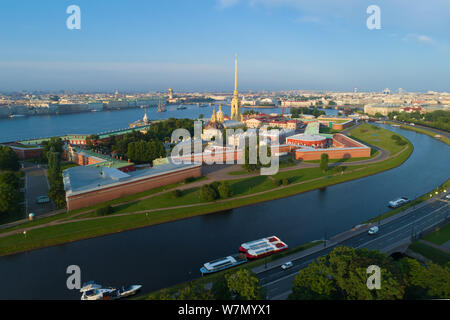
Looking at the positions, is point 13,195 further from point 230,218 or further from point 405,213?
point 405,213

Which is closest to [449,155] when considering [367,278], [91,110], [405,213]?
[405,213]

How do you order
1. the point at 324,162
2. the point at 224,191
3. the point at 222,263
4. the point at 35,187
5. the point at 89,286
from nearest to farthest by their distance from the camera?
the point at 89,286
the point at 222,263
the point at 224,191
the point at 35,187
the point at 324,162

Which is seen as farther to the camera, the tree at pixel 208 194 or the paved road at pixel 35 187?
the tree at pixel 208 194

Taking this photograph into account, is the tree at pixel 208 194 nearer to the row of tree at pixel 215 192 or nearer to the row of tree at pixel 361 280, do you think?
the row of tree at pixel 215 192

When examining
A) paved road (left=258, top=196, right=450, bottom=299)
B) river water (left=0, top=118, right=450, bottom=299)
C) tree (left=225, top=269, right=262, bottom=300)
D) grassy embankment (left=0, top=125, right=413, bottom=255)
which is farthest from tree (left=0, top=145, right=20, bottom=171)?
tree (left=225, top=269, right=262, bottom=300)

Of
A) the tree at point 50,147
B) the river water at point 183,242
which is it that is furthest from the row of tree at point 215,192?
the tree at point 50,147

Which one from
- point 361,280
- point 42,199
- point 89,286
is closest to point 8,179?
point 42,199

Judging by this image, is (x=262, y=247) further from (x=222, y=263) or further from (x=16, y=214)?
(x=16, y=214)
